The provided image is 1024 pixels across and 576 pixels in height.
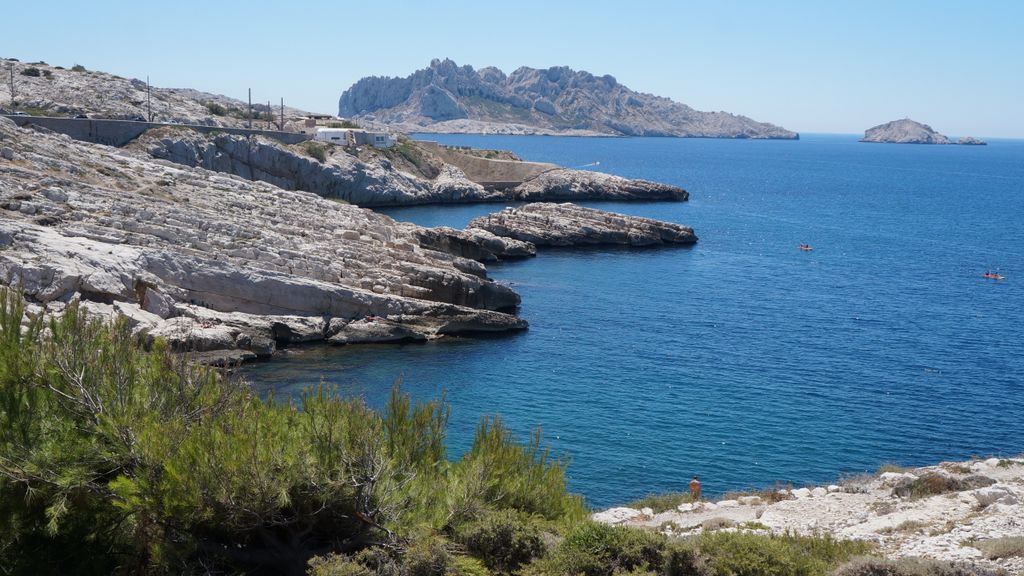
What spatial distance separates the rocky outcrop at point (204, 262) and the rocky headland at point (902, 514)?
21561 mm

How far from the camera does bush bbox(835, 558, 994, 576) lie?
13.4 metres

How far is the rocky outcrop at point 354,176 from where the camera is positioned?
3164 inches

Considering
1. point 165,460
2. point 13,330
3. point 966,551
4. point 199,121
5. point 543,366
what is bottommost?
point 543,366

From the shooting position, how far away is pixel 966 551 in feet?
50.6

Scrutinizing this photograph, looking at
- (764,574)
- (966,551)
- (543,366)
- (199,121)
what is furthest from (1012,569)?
(199,121)

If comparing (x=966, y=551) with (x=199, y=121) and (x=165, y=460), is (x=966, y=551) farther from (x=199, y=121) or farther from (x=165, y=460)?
(x=199, y=121)

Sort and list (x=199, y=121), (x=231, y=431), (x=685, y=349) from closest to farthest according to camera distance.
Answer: (x=231, y=431) → (x=685, y=349) → (x=199, y=121)

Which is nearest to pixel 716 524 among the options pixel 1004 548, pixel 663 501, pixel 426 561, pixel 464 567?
pixel 663 501

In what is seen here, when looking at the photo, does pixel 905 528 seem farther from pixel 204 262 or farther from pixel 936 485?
pixel 204 262

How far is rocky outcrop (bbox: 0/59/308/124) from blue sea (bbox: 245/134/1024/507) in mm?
45372

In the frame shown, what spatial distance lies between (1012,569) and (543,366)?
2748 cm

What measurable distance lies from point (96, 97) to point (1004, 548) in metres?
91.8

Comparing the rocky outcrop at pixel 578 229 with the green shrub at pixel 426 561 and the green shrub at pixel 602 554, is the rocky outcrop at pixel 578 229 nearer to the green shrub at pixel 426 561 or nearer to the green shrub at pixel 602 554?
the green shrub at pixel 602 554

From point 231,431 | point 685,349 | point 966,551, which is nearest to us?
point 231,431
